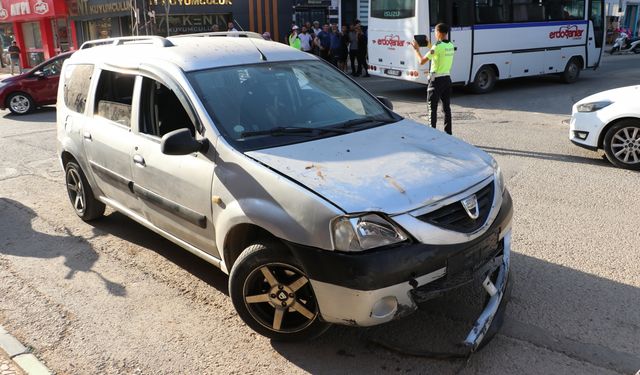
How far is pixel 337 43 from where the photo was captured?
1902cm

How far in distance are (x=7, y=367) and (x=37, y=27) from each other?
3128 cm

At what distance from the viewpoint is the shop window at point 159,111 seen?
13.3 feet

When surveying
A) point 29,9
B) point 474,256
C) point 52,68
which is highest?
point 29,9

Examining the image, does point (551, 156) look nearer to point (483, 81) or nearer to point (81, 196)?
point (81, 196)

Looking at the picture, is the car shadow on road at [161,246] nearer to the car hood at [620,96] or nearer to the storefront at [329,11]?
the car hood at [620,96]

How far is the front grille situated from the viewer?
3100 mm

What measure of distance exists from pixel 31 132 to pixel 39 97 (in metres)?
3.34

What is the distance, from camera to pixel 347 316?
9.94ft

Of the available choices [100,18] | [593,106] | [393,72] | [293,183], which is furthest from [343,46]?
[293,183]

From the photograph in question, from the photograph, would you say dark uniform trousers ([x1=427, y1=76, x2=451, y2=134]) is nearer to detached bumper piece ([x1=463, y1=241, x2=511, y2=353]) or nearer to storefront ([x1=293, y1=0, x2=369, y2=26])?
detached bumper piece ([x1=463, y1=241, x2=511, y2=353])

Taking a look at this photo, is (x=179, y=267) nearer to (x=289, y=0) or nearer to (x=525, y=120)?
(x=525, y=120)

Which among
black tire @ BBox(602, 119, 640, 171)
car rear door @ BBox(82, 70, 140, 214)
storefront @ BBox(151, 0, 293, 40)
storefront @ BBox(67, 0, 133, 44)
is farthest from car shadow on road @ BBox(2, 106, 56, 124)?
black tire @ BBox(602, 119, 640, 171)

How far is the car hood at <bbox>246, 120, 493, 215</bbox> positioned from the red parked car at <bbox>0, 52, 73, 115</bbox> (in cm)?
1259

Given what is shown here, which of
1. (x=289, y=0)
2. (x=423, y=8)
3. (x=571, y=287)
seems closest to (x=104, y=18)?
(x=289, y=0)
